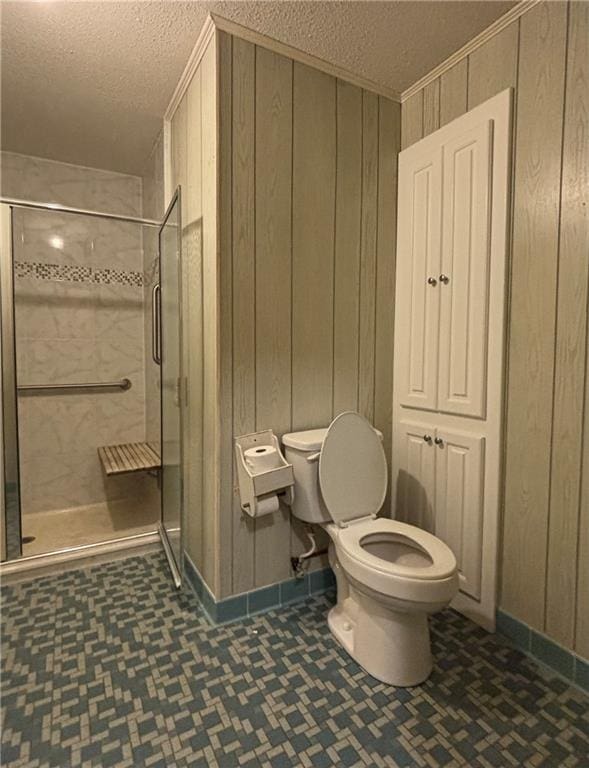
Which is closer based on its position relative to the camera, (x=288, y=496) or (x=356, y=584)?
(x=356, y=584)

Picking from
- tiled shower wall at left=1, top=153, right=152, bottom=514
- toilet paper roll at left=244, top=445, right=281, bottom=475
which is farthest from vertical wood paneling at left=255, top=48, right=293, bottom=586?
tiled shower wall at left=1, top=153, right=152, bottom=514

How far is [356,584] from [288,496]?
451 millimetres

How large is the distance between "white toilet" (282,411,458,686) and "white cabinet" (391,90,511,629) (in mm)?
274

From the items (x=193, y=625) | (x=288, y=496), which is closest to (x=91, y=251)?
(x=288, y=496)

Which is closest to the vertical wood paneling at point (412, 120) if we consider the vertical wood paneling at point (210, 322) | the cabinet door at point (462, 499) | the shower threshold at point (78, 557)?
the vertical wood paneling at point (210, 322)

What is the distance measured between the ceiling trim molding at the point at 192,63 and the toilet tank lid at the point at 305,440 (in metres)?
1.59

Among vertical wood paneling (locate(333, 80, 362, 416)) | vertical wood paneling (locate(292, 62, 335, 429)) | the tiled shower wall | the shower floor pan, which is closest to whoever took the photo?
vertical wood paneling (locate(292, 62, 335, 429))

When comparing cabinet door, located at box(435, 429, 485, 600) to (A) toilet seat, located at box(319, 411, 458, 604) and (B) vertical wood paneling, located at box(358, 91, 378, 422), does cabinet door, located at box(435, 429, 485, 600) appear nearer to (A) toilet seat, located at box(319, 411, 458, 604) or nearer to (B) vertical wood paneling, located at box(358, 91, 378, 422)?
(A) toilet seat, located at box(319, 411, 458, 604)

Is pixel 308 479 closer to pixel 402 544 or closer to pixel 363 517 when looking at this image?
pixel 363 517

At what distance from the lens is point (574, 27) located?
1.38 meters

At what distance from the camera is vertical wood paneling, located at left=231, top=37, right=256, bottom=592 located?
65.0 inches

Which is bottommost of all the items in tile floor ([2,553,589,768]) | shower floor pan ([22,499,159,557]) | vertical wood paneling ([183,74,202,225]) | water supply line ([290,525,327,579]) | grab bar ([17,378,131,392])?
tile floor ([2,553,589,768])

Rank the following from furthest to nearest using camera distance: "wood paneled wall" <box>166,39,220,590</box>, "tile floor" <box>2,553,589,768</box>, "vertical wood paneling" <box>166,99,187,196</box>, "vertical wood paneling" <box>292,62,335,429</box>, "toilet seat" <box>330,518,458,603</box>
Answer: "vertical wood paneling" <box>166,99,187,196</box>, "vertical wood paneling" <box>292,62,335,429</box>, "wood paneled wall" <box>166,39,220,590</box>, "toilet seat" <box>330,518,458,603</box>, "tile floor" <box>2,553,589,768</box>

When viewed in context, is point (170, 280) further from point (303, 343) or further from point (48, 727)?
point (48, 727)
